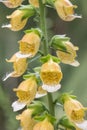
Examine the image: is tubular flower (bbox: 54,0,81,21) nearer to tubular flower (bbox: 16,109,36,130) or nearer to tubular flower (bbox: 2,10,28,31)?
tubular flower (bbox: 2,10,28,31)

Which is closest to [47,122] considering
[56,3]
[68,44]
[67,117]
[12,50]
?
[67,117]

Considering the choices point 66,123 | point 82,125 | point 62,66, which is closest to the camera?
point 82,125

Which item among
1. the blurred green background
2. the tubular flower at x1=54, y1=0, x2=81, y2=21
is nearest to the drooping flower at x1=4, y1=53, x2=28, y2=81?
the tubular flower at x1=54, y1=0, x2=81, y2=21

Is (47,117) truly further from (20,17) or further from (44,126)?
(20,17)

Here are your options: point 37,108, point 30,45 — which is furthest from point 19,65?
point 37,108

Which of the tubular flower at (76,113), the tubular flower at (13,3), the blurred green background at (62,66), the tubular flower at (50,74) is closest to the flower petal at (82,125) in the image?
the tubular flower at (76,113)

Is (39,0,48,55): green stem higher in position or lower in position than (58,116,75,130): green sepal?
higher

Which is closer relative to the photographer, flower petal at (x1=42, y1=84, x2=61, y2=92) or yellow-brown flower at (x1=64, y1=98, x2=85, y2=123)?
flower petal at (x1=42, y1=84, x2=61, y2=92)

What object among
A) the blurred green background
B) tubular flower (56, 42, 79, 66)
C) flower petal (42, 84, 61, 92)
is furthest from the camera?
the blurred green background

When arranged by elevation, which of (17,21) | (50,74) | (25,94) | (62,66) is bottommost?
(62,66)

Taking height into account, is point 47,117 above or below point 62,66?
above
